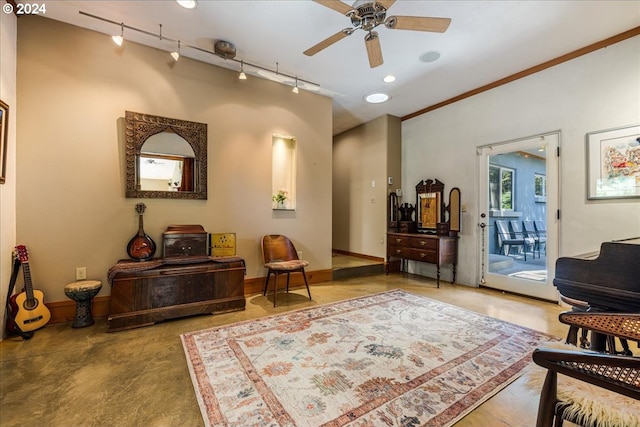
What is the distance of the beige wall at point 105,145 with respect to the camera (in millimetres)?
2594

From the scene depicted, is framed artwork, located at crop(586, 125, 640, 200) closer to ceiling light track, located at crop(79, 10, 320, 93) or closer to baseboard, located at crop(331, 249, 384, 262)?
baseboard, located at crop(331, 249, 384, 262)

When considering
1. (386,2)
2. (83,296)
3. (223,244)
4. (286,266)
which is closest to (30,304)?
(83,296)

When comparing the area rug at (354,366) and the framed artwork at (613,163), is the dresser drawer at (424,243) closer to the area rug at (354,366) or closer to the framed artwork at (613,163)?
the area rug at (354,366)

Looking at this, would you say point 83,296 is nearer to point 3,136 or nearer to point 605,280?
point 3,136

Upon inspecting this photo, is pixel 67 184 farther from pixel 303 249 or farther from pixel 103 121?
pixel 303 249

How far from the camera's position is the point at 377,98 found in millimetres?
4383

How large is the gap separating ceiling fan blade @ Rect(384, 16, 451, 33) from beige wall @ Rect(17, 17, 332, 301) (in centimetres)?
217

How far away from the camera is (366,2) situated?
2010mm

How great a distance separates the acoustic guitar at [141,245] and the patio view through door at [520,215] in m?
4.44

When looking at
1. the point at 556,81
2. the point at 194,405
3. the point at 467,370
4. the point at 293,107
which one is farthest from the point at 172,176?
the point at 556,81

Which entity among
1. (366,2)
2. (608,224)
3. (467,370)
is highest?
(366,2)

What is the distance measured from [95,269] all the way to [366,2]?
→ 11.8 ft

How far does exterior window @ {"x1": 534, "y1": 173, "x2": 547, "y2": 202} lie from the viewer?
133 inches

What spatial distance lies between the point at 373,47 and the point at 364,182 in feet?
10.9
